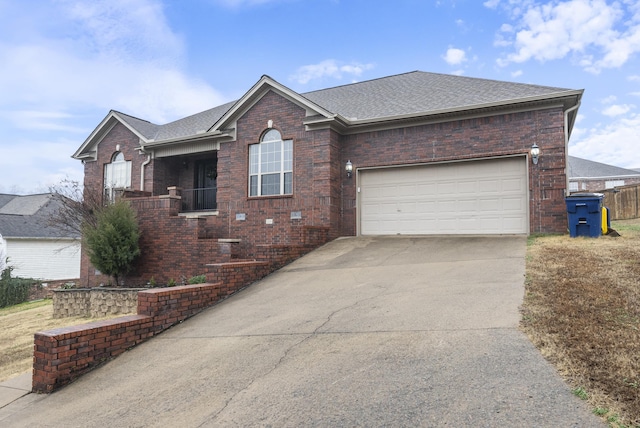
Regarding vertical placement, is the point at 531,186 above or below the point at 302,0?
below

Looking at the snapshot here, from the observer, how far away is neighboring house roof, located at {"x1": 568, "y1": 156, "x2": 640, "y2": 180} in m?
40.1

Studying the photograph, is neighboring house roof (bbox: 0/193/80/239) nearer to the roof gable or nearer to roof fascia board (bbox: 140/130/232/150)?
the roof gable

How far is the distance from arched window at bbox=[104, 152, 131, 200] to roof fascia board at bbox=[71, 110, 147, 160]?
108 cm

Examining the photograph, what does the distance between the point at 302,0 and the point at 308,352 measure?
13.5m

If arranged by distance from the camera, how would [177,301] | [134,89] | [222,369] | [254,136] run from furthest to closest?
[134,89] < [254,136] < [177,301] < [222,369]

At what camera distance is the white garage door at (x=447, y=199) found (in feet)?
40.3

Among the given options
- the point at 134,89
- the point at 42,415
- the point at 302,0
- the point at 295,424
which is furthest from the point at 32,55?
the point at 295,424

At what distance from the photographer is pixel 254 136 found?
1449 cm

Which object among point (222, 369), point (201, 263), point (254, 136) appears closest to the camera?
point (222, 369)

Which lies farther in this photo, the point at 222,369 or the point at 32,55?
the point at 32,55

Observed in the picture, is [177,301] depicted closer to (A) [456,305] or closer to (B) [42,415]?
(B) [42,415]

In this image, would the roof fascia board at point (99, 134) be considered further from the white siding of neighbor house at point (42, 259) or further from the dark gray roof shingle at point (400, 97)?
the white siding of neighbor house at point (42, 259)

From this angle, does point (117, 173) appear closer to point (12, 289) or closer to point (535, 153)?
point (12, 289)

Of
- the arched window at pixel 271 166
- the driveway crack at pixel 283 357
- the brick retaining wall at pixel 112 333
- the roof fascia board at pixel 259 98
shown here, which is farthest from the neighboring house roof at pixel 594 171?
the brick retaining wall at pixel 112 333
